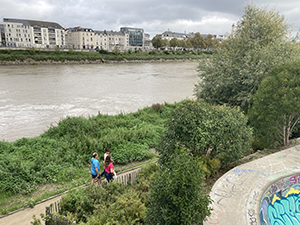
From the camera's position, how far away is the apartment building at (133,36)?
136262mm

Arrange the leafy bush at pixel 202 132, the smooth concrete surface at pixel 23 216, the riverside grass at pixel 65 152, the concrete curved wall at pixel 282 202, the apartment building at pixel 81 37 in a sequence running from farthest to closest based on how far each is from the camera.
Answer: the apartment building at pixel 81 37 → the riverside grass at pixel 65 152 → the leafy bush at pixel 202 132 → the smooth concrete surface at pixel 23 216 → the concrete curved wall at pixel 282 202

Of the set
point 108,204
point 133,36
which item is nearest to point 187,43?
point 133,36

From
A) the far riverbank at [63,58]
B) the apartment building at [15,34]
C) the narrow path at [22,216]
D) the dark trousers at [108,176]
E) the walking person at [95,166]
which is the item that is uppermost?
the apartment building at [15,34]

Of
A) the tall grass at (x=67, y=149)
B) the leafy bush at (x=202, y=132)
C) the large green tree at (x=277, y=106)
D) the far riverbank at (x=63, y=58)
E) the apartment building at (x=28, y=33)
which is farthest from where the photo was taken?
the apartment building at (x=28, y=33)

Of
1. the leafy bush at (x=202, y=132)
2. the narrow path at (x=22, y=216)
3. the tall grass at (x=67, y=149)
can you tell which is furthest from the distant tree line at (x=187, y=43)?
the narrow path at (x=22, y=216)

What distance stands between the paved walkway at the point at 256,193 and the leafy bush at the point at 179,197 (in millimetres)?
1299

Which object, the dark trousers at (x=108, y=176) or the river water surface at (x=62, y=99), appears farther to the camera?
the river water surface at (x=62, y=99)

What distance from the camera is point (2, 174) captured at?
8.45 metres

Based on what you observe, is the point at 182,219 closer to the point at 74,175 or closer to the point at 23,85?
the point at 74,175

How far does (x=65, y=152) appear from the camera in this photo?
36.1 feet

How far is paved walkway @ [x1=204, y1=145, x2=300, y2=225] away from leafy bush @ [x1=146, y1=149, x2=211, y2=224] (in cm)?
130

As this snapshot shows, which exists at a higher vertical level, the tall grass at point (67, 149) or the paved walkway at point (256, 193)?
the paved walkway at point (256, 193)

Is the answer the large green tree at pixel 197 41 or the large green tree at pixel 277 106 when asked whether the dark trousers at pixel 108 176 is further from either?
the large green tree at pixel 197 41

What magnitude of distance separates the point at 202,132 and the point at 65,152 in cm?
733
